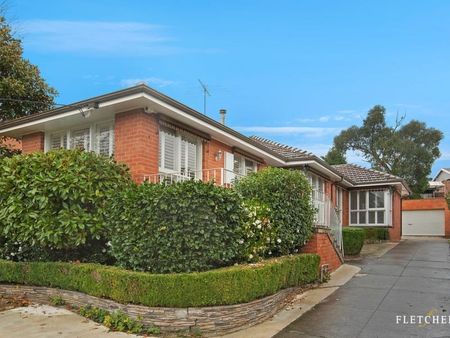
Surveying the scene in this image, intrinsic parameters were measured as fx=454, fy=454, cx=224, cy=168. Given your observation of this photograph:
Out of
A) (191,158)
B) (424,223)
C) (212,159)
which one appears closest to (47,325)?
(191,158)

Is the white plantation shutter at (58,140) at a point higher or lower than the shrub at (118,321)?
higher

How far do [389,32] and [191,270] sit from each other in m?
7.25

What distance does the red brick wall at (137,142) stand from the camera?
35.9ft

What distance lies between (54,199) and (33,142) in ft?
17.5

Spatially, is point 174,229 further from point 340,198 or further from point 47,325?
point 340,198

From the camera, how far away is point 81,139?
12875 millimetres

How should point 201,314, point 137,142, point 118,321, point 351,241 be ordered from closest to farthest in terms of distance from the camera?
1. point 201,314
2. point 118,321
3. point 137,142
4. point 351,241

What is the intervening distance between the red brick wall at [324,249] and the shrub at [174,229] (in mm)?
3476

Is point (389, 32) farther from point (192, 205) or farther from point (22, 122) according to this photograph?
point (22, 122)

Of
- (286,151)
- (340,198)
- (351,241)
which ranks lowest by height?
(351,241)

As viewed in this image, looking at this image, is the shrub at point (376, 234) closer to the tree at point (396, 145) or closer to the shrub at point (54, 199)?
the shrub at point (54, 199)

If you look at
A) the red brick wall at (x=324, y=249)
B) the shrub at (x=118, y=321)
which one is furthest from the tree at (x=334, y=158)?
the shrub at (x=118, y=321)

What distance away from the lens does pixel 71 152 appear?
9.84 meters

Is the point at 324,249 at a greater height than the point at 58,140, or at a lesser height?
lesser
